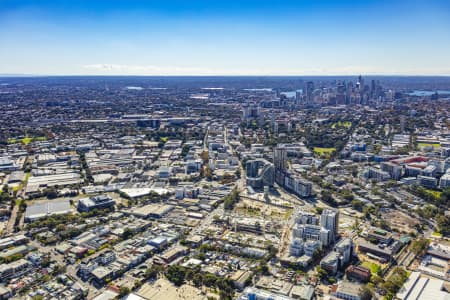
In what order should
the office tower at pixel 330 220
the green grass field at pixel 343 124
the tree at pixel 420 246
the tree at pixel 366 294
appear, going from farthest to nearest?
the green grass field at pixel 343 124 < the office tower at pixel 330 220 < the tree at pixel 420 246 < the tree at pixel 366 294

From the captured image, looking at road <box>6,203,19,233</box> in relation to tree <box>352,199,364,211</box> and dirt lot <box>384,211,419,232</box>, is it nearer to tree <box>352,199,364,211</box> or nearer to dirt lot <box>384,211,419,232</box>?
tree <box>352,199,364,211</box>

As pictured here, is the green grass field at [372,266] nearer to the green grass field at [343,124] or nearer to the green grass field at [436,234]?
the green grass field at [436,234]

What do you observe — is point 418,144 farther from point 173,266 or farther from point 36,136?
point 36,136

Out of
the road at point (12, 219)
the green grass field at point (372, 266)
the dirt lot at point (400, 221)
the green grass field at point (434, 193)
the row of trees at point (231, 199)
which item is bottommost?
the road at point (12, 219)

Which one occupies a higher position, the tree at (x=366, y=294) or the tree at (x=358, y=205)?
the tree at (x=366, y=294)

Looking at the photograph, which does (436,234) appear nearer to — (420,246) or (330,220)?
(420,246)

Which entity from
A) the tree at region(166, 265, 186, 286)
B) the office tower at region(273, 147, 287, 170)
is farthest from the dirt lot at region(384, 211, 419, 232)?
the tree at region(166, 265, 186, 286)

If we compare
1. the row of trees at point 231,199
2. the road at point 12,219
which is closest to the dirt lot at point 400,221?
the row of trees at point 231,199

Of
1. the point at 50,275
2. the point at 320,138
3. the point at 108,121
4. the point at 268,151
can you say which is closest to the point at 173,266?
the point at 50,275

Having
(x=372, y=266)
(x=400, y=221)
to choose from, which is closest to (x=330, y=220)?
(x=372, y=266)
